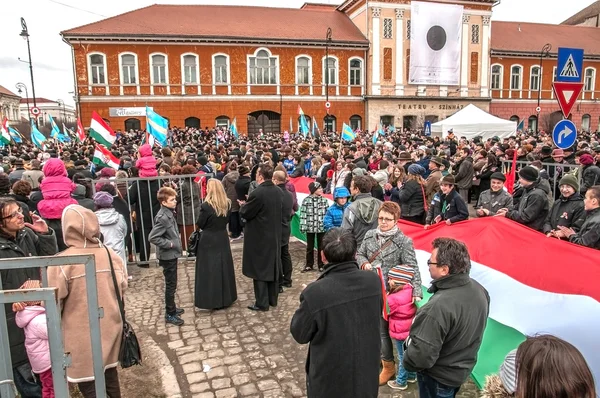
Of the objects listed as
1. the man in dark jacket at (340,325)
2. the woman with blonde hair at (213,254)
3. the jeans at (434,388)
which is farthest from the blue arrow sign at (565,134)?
the man in dark jacket at (340,325)

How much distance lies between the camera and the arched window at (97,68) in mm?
32438

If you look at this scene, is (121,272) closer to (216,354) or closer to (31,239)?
(31,239)

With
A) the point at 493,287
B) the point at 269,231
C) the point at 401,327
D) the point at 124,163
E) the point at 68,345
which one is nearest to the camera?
the point at 68,345

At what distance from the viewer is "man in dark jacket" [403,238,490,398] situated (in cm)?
287

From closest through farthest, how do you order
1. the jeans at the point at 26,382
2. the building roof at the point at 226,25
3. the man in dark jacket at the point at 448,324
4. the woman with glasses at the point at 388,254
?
the man in dark jacket at the point at 448,324 → the jeans at the point at 26,382 → the woman with glasses at the point at 388,254 → the building roof at the point at 226,25

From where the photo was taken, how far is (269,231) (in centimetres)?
602

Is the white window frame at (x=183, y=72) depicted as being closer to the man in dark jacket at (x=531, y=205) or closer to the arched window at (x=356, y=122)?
the arched window at (x=356, y=122)

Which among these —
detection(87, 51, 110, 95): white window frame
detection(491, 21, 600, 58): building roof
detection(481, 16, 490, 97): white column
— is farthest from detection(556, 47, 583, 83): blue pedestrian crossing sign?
detection(491, 21, 600, 58): building roof

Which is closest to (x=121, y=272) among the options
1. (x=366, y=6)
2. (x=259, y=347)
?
(x=259, y=347)

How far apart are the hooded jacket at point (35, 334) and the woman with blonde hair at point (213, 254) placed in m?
2.75

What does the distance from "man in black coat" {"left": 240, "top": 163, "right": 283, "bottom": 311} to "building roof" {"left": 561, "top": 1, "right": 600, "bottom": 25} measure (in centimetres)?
6924

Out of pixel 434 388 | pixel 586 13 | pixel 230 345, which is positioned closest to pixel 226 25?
pixel 230 345

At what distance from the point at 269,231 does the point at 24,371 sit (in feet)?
10.7

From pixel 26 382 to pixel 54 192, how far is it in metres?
3.28
